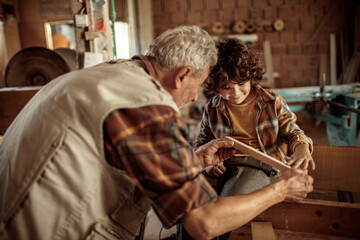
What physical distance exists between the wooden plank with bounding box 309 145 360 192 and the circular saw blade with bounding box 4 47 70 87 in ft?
9.56

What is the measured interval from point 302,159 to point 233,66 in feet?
2.25

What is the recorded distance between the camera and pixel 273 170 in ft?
6.08

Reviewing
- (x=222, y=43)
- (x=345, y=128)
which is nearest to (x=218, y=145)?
(x=222, y=43)

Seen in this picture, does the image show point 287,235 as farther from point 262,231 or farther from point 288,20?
point 288,20

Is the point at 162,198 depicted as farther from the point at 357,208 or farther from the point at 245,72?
the point at 245,72

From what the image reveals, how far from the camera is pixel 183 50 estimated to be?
1187mm

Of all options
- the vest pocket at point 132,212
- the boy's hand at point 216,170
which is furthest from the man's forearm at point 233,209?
the boy's hand at point 216,170

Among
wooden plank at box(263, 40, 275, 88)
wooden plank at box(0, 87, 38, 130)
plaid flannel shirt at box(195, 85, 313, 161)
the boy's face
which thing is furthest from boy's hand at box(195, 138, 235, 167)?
wooden plank at box(263, 40, 275, 88)

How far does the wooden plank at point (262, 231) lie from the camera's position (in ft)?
3.81

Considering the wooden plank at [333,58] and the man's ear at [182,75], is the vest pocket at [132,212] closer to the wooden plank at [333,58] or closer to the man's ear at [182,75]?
the man's ear at [182,75]

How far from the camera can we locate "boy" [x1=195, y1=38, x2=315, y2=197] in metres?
1.75

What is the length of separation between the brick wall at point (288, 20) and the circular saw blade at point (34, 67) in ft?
12.4

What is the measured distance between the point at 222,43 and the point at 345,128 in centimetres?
222

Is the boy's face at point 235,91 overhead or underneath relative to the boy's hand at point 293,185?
overhead
